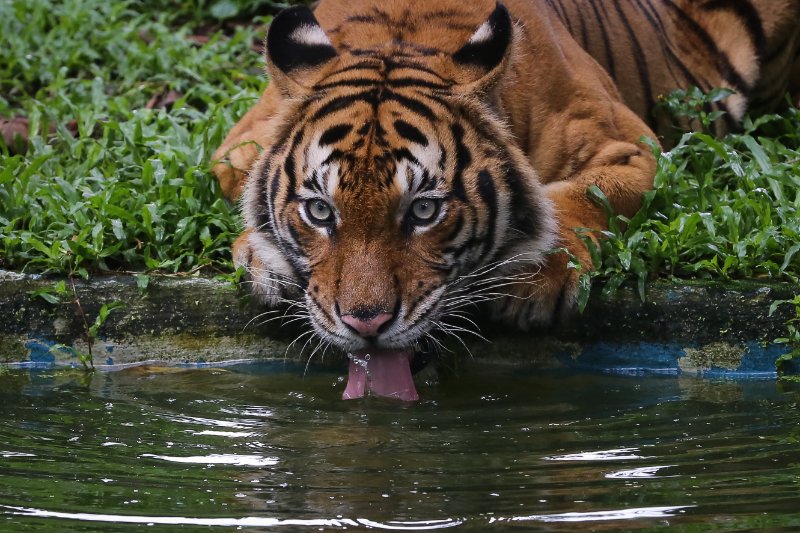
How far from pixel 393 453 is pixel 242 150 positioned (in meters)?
2.04

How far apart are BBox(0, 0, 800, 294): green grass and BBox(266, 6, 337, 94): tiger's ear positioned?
75cm

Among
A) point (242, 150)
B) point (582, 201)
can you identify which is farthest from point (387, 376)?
point (242, 150)

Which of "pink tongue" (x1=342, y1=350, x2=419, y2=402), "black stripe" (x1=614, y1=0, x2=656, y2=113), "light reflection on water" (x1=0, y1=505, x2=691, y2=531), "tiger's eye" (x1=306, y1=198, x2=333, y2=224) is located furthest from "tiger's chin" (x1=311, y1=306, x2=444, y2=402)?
"black stripe" (x1=614, y1=0, x2=656, y2=113)

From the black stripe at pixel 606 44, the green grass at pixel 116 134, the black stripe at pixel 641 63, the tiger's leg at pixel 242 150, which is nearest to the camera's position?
the green grass at pixel 116 134

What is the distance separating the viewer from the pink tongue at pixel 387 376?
4.12 metres

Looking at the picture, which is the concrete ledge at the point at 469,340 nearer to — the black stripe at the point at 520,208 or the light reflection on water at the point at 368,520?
the black stripe at the point at 520,208

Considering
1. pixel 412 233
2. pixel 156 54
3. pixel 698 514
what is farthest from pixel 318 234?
pixel 156 54

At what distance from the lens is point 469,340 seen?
454 cm

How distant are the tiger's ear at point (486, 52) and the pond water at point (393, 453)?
99 cm

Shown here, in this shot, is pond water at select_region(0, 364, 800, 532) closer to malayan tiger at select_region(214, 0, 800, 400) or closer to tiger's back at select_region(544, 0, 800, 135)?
malayan tiger at select_region(214, 0, 800, 400)

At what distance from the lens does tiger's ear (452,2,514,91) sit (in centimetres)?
434

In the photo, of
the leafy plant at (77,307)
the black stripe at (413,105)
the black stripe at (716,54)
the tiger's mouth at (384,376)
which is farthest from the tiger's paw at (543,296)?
the black stripe at (716,54)

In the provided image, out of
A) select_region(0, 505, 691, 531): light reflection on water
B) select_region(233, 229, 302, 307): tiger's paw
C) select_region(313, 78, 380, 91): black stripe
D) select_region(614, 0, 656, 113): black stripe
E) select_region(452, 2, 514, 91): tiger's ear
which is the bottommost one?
select_region(0, 505, 691, 531): light reflection on water

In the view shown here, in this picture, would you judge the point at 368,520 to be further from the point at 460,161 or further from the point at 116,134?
the point at 116,134
